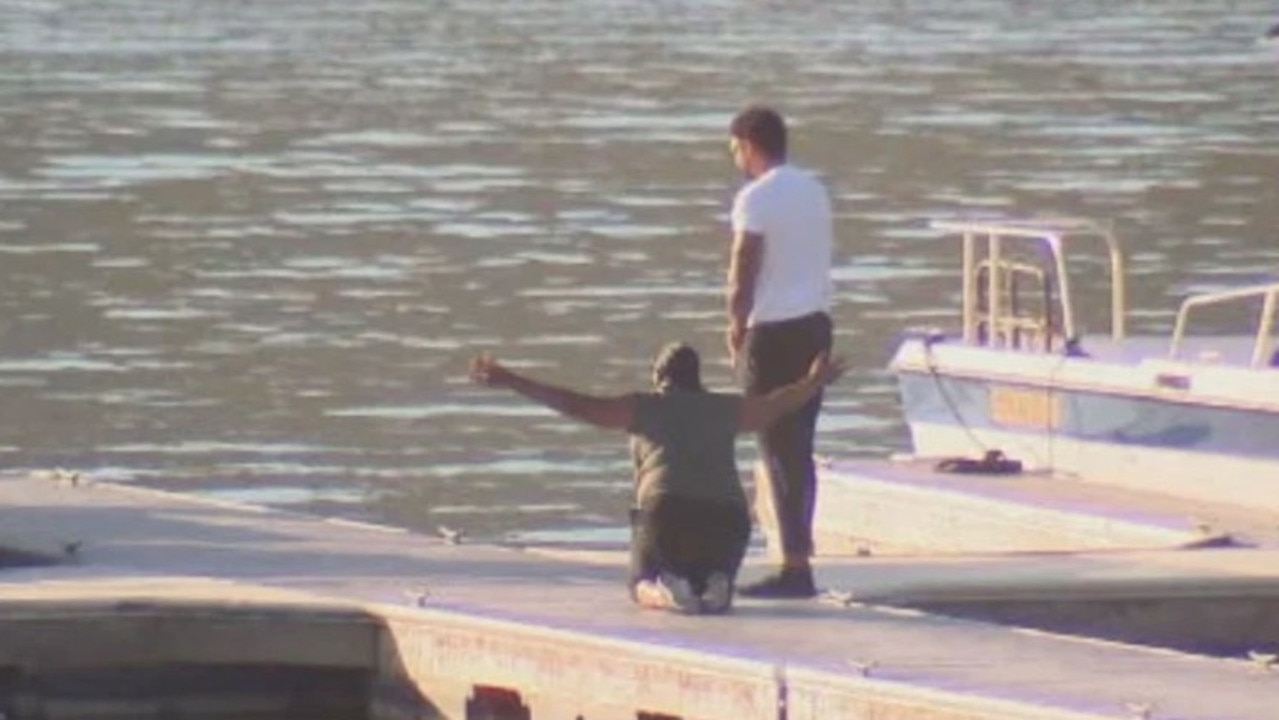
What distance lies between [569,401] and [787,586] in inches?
46.4

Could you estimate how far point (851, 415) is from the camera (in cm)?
2519

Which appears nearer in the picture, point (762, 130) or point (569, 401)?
point (569, 401)

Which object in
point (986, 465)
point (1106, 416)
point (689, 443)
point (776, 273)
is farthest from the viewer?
point (986, 465)

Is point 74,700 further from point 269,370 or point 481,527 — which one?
point 269,370

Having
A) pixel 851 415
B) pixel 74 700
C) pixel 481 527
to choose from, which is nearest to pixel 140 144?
pixel 851 415

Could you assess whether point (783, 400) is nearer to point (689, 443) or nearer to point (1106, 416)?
point (689, 443)

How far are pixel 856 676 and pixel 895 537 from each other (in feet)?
18.1

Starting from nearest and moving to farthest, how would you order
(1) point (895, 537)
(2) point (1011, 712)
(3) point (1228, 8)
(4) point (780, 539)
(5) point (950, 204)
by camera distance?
(2) point (1011, 712), (4) point (780, 539), (1) point (895, 537), (5) point (950, 204), (3) point (1228, 8)

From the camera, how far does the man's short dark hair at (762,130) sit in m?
15.3

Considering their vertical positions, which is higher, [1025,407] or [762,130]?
[762,130]

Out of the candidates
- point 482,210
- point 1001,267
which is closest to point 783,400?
point 1001,267

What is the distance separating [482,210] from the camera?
35.9 m

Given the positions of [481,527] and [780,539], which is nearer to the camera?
[780,539]

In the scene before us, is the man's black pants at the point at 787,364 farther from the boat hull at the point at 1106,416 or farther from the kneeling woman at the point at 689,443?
the boat hull at the point at 1106,416
